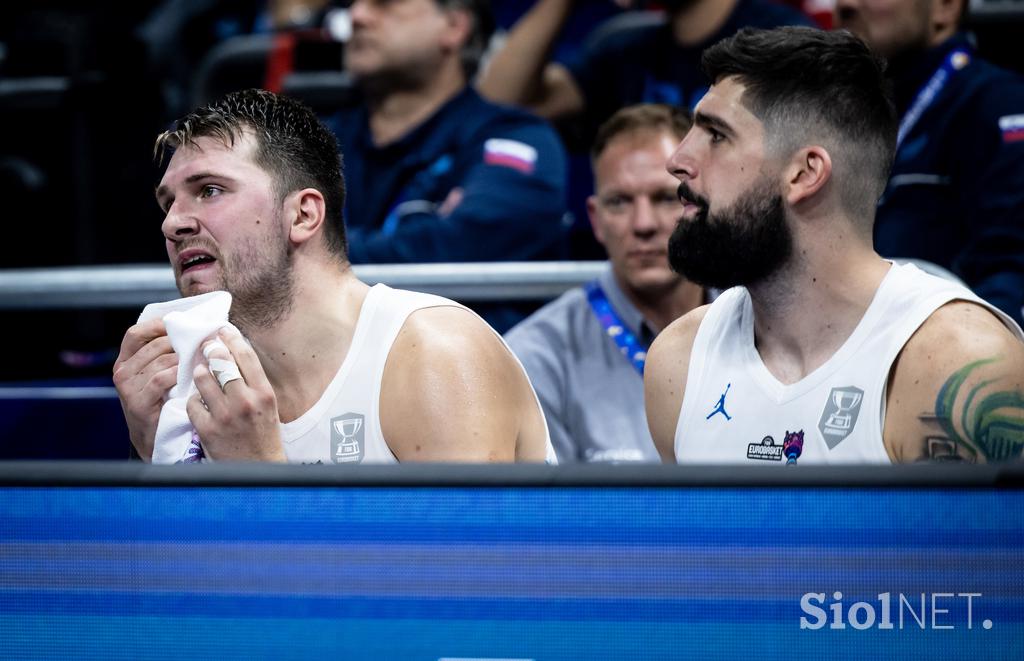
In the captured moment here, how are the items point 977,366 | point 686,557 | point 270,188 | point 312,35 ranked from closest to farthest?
point 686,557 < point 977,366 < point 270,188 < point 312,35

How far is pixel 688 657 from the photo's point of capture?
4.36 ft

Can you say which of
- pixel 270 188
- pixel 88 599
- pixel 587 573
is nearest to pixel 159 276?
pixel 270 188

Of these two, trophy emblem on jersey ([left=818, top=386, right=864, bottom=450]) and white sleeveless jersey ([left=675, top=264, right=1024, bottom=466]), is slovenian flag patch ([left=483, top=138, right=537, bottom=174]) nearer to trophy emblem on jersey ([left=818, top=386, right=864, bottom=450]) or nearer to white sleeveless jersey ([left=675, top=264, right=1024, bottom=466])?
white sleeveless jersey ([left=675, top=264, right=1024, bottom=466])

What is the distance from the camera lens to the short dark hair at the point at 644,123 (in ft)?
10.6

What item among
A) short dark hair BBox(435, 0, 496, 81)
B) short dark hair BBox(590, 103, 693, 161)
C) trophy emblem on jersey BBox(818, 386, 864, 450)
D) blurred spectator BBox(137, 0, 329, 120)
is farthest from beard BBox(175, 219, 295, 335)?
blurred spectator BBox(137, 0, 329, 120)

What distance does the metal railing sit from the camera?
3.02m

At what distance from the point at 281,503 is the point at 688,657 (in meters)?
0.46

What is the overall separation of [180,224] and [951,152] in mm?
1960

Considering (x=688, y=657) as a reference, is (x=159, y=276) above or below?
above

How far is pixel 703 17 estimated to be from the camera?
385cm

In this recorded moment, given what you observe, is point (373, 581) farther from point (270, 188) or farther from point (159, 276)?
point (159, 276)

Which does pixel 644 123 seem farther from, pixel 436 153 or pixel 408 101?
pixel 408 101

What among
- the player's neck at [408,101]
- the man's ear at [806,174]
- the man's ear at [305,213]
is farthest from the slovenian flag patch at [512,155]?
the man's ear at [806,174]

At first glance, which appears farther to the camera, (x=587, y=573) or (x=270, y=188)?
(x=270, y=188)
